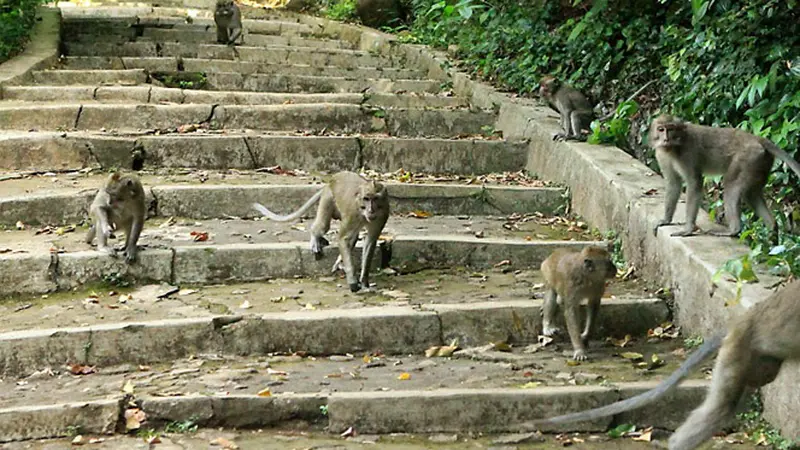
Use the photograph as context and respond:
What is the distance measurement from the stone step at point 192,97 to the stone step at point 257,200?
2.64 metres

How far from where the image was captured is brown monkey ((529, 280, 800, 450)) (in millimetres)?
4277

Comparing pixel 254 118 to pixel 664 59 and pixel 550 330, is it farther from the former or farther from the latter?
pixel 550 330

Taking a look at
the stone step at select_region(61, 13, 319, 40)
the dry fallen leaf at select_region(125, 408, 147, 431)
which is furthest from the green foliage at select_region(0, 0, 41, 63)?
the dry fallen leaf at select_region(125, 408, 147, 431)

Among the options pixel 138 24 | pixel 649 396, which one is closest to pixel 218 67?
pixel 138 24

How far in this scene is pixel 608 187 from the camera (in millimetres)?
7953

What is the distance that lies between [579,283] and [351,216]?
72.0 inches

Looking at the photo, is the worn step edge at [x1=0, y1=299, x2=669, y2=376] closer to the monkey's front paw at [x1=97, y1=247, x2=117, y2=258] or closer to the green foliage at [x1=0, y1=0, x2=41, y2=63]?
the monkey's front paw at [x1=97, y1=247, x2=117, y2=258]

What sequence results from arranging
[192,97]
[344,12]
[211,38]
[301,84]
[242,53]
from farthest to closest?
[344,12] → [211,38] → [242,53] → [301,84] → [192,97]

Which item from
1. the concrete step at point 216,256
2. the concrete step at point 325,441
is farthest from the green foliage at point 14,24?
the concrete step at point 325,441

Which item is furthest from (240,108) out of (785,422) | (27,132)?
(785,422)

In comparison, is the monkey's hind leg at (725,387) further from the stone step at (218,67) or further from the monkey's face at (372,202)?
the stone step at (218,67)

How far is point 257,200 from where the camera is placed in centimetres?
855

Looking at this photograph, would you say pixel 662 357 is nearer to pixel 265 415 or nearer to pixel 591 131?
pixel 265 415

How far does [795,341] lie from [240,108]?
741 centimetres
